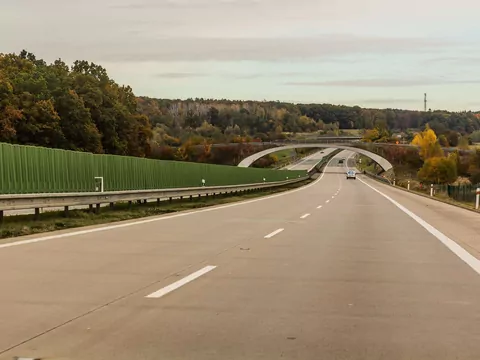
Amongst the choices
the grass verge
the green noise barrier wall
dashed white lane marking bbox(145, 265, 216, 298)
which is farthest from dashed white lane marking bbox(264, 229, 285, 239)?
the green noise barrier wall

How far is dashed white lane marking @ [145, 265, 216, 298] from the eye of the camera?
7.84 metres

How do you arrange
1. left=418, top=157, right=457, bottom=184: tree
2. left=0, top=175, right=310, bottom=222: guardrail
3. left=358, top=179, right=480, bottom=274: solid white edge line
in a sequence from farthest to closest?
left=418, top=157, right=457, bottom=184: tree → left=0, top=175, right=310, bottom=222: guardrail → left=358, top=179, right=480, bottom=274: solid white edge line

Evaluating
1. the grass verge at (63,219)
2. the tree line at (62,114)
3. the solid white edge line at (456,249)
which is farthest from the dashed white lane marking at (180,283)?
the tree line at (62,114)

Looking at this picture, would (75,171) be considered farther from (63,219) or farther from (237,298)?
(237,298)

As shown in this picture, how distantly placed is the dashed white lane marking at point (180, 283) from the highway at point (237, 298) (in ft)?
0.08

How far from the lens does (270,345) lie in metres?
5.64

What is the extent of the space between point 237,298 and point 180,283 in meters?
1.22

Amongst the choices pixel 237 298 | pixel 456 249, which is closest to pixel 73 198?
pixel 456 249

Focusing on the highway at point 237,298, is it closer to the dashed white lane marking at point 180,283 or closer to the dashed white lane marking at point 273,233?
the dashed white lane marking at point 180,283

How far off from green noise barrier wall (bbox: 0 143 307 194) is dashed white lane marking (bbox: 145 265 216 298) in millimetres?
9213

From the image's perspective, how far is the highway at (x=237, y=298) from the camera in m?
5.59

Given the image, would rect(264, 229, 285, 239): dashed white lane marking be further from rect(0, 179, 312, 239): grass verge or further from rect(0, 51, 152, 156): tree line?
rect(0, 51, 152, 156): tree line

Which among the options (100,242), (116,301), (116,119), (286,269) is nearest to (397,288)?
(286,269)

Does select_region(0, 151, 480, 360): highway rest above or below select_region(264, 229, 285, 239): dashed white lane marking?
above
